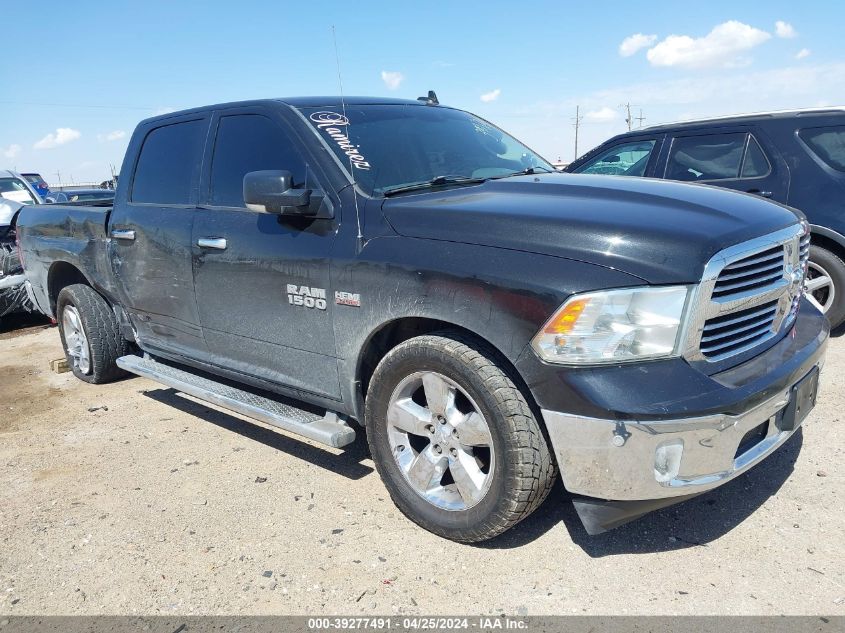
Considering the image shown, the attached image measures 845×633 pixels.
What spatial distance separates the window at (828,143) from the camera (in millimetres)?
5312

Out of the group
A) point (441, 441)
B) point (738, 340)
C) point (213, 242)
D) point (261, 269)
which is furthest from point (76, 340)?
point (738, 340)

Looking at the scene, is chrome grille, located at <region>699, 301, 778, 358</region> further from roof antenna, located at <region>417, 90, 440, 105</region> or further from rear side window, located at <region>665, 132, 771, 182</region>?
rear side window, located at <region>665, 132, 771, 182</region>

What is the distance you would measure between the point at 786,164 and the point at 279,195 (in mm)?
4524

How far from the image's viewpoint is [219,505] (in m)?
3.29

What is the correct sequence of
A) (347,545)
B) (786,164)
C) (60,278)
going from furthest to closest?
(60,278) < (786,164) < (347,545)

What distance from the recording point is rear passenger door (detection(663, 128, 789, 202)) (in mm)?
5578

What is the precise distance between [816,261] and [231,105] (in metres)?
4.71

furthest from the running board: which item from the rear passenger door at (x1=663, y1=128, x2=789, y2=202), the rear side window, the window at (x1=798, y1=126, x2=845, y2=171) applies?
the window at (x1=798, y1=126, x2=845, y2=171)

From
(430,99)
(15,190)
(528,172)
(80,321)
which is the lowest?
(80,321)

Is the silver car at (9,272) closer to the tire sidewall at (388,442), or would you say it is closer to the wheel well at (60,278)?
the wheel well at (60,278)

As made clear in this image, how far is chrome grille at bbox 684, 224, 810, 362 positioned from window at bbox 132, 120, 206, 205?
118 inches

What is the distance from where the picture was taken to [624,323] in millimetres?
2264

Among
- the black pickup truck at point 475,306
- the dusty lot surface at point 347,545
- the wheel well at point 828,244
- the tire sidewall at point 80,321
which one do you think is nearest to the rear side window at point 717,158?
the wheel well at point 828,244

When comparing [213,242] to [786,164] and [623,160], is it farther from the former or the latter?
[786,164]
